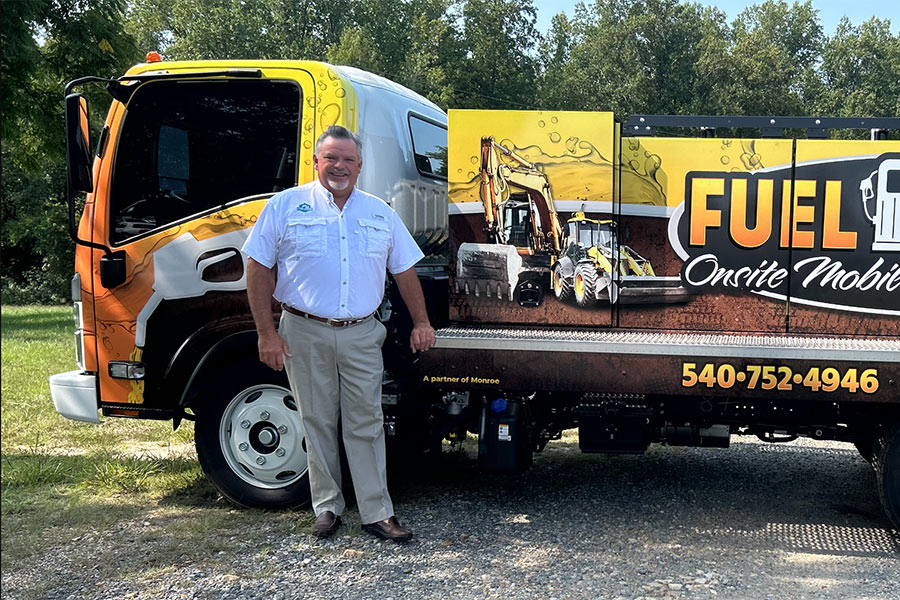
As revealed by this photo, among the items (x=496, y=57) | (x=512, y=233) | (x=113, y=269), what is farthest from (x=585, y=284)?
(x=496, y=57)

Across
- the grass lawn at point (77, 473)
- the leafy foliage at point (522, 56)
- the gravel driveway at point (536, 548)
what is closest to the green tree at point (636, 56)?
the leafy foliage at point (522, 56)

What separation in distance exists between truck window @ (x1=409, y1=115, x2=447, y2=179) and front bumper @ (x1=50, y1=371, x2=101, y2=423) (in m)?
2.19

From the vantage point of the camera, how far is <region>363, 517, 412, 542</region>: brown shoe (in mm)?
4105

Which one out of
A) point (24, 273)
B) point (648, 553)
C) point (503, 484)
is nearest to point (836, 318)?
point (648, 553)

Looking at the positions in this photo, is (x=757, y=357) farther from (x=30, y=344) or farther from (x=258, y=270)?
(x=30, y=344)

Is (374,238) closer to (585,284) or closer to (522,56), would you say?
(585,284)

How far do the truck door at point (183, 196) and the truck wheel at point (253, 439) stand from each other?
31cm

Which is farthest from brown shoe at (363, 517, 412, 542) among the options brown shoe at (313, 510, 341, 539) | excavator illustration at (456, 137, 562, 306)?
excavator illustration at (456, 137, 562, 306)

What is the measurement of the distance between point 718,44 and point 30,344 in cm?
3106

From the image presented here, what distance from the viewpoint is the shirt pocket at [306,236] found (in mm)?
3898

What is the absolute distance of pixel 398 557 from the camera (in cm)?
393

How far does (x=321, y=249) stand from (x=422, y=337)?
0.64 metres

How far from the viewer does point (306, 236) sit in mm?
3900

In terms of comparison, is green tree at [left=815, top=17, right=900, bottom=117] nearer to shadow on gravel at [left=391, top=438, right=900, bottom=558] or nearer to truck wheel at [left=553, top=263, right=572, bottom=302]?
shadow on gravel at [left=391, top=438, right=900, bottom=558]
